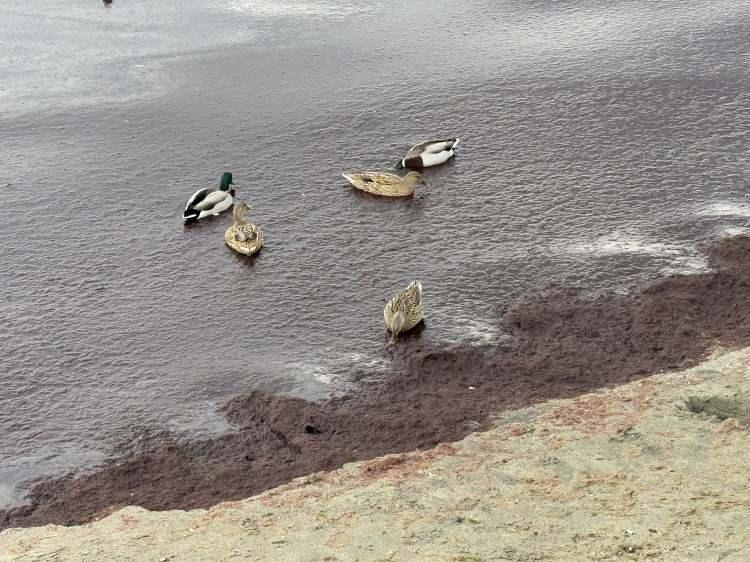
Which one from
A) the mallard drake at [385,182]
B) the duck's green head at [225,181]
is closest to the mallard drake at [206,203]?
the duck's green head at [225,181]

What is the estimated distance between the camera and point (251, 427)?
12.4 m

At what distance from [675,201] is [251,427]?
837cm

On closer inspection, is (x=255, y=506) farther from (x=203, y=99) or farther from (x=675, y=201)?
(x=203, y=99)

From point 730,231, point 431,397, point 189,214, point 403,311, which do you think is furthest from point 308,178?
point 431,397

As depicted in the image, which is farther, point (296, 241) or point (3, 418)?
point (296, 241)

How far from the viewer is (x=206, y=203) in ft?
58.7

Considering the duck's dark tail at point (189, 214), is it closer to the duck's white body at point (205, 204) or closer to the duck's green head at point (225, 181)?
the duck's white body at point (205, 204)

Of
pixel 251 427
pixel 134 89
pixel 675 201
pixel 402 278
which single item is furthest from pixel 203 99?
pixel 251 427

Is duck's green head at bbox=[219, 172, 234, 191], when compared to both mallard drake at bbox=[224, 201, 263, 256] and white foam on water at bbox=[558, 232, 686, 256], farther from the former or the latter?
white foam on water at bbox=[558, 232, 686, 256]

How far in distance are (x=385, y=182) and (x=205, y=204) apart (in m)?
3.00

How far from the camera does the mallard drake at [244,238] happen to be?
54.4ft

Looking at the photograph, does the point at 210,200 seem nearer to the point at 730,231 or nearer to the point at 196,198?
the point at 196,198

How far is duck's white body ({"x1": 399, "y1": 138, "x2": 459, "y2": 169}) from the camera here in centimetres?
1888

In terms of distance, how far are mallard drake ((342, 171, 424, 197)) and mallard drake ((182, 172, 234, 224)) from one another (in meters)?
2.10
